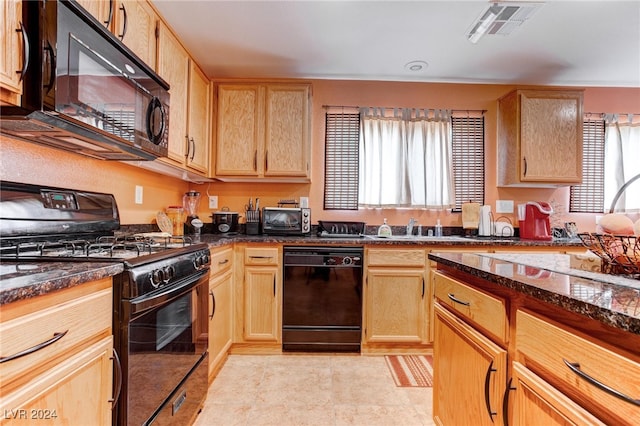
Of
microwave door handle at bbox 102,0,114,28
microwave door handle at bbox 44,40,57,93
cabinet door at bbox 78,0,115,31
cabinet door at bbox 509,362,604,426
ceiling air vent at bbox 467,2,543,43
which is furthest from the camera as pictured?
ceiling air vent at bbox 467,2,543,43

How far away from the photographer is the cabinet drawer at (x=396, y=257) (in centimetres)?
247

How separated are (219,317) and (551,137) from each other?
313 centimetres

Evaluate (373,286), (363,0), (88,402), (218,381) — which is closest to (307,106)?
(363,0)

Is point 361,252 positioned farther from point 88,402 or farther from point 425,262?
point 88,402

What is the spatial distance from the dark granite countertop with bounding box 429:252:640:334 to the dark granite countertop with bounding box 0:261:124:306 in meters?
1.18

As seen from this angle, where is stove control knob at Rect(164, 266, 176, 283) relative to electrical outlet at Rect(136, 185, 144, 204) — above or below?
below

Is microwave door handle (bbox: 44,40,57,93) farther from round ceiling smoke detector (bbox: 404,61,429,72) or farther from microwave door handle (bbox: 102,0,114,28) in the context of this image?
round ceiling smoke detector (bbox: 404,61,429,72)

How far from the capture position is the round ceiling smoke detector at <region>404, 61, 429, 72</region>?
2.72 m

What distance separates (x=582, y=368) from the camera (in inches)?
25.4

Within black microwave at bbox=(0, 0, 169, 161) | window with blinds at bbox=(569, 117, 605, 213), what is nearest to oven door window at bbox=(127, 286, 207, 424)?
black microwave at bbox=(0, 0, 169, 161)

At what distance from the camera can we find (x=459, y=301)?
3.86 ft

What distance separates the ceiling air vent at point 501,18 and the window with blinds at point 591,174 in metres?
1.71

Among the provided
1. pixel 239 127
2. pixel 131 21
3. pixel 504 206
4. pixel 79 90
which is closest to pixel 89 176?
pixel 79 90

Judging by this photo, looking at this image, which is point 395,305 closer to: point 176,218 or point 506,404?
point 506,404
